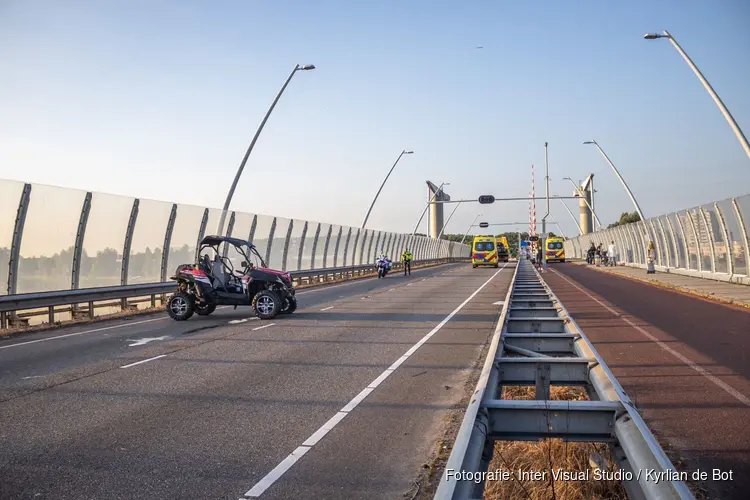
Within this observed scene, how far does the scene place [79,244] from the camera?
18.3m

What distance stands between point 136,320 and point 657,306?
1404 centimetres

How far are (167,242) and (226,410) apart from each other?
16.9 meters

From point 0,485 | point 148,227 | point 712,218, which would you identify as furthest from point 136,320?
point 712,218

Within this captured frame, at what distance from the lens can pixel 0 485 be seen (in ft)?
15.5

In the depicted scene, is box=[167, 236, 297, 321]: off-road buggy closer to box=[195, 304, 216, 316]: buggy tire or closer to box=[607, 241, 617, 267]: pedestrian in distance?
box=[195, 304, 216, 316]: buggy tire

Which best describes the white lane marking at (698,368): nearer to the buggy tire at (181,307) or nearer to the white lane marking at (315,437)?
the white lane marking at (315,437)

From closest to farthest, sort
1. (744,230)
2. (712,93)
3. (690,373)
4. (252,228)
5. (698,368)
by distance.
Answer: (690,373)
(698,368)
(712,93)
(744,230)
(252,228)

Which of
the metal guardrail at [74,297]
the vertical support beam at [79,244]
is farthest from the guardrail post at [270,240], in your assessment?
the vertical support beam at [79,244]

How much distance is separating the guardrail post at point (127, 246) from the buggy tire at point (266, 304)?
5418mm

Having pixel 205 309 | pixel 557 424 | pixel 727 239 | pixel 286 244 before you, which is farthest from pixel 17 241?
pixel 727 239

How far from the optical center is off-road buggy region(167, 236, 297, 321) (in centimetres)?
1659

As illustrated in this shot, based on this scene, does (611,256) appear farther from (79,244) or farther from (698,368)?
(698,368)

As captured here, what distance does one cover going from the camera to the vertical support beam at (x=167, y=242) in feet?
73.5

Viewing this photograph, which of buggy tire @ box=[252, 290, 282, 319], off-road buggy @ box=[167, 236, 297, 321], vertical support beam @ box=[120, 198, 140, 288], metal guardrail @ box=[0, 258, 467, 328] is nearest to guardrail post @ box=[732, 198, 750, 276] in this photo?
off-road buggy @ box=[167, 236, 297, 321]
